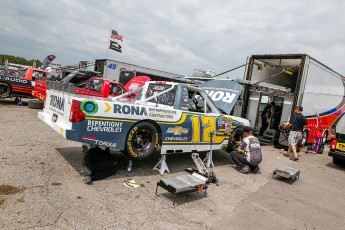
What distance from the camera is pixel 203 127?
6.13 metres

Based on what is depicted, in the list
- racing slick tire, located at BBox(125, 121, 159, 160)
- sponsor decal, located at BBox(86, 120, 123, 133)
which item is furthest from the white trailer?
sponsor decal, located at BBox(86, 120, 123, 133)

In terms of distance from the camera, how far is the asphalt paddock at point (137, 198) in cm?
342

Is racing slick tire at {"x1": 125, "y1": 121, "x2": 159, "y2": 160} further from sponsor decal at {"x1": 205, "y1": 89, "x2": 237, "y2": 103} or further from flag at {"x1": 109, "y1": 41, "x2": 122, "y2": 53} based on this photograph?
flag at {"x1": 109, "y1": 41, "x2": 122, "y2": 53}

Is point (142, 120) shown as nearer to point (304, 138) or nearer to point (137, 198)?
point (137, 198)

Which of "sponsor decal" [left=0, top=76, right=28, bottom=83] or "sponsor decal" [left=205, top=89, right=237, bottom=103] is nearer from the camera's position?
"sponsor decal" [left=205, top=89, right=237, bottom=103]

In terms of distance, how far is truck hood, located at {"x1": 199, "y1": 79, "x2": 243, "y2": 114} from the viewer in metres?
8.78

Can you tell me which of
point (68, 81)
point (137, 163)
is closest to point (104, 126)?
point (137, 163)

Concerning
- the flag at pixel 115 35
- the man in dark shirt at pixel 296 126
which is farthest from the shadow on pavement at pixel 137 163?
the flag at pixel 115 35

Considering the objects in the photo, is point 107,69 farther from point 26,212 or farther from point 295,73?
point 26,212

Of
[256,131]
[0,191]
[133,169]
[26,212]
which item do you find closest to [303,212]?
[133,169]

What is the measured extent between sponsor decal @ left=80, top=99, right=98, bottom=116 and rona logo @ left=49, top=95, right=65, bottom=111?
729 mm

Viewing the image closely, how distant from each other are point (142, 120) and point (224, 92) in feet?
16.8

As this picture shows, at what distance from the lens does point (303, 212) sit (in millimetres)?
4660

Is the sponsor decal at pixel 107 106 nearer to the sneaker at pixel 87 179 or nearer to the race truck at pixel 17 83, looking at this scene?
the sneaker at pixel 87 179
